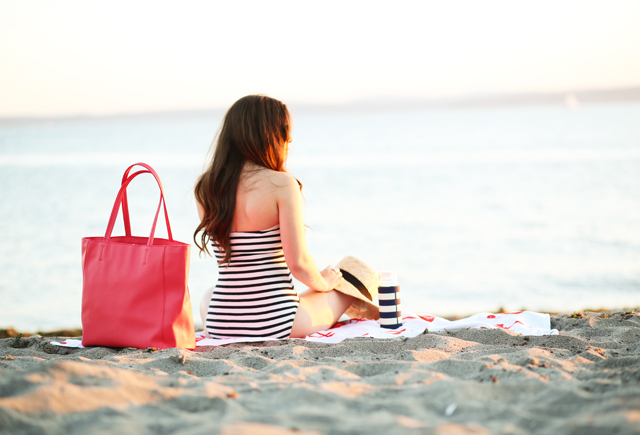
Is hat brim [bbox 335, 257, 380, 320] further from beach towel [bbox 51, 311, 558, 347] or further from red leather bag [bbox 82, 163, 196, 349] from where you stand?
red leather bag [bbox 82, 163, 196, 349]

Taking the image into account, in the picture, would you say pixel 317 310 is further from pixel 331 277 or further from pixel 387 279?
pixel 387 279

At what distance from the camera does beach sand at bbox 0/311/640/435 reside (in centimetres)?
149

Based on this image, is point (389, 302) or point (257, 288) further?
point (389, 302)

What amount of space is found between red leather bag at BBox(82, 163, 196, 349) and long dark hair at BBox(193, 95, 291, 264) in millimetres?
305

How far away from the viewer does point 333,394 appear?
180 cm

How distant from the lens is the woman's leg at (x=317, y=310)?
10.8ft

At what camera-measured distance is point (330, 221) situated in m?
14.0

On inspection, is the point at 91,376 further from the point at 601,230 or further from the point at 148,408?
the point at 601,230

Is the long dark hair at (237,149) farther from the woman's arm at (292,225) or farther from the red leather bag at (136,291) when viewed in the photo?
the red leather bag at (136,291)

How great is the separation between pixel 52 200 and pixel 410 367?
18.0 m

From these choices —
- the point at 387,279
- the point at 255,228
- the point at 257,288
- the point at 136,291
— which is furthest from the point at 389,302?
the point at 136,291

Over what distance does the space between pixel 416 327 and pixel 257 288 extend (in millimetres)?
1137

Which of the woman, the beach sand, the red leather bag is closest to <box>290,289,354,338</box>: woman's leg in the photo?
the woman

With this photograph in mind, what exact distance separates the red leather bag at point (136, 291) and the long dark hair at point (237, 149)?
0.30 m
